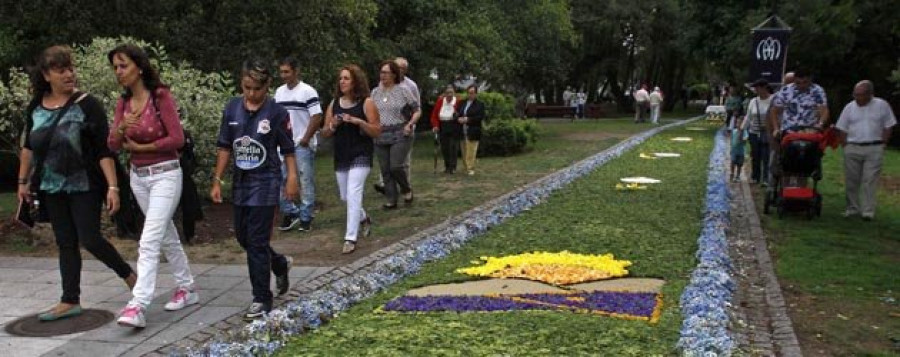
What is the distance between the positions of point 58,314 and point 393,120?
4.76 meters

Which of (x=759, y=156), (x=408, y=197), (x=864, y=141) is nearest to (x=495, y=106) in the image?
(x=759, y=156)

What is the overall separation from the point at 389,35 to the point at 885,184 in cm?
1302

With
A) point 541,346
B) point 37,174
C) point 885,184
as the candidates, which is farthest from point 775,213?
point 37,174

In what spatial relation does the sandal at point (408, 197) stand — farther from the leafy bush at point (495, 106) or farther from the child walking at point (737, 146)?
the leafy bush at point (495, 106)

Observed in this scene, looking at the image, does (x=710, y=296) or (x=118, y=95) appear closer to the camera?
(x=710, y=296)

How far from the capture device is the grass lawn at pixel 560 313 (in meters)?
4.61

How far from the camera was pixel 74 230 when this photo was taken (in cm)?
520

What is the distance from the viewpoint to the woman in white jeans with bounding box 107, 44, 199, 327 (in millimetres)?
4965

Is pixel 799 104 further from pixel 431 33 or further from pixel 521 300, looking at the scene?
pixel 431 33

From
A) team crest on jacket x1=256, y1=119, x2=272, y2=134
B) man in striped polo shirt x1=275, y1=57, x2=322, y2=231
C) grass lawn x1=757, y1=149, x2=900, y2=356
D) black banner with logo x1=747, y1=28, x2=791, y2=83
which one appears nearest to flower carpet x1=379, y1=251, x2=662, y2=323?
grass lawn x1=757, y1=149, x2=900, y2=356

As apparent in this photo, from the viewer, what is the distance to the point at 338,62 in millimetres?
16391

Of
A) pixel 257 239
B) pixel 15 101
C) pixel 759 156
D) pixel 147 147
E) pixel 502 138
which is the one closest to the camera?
pixel 147 147

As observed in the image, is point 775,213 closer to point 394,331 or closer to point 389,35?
point 394,331

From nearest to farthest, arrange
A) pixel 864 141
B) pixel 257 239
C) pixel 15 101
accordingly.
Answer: pixel 257 239
pixel 864 141
pixel 15 101
